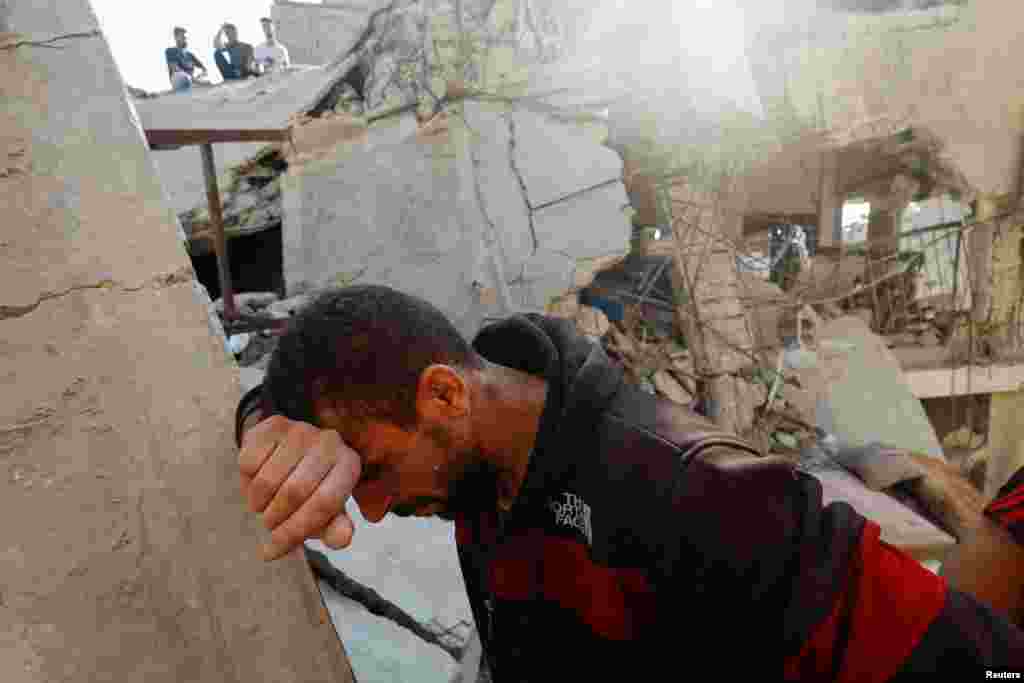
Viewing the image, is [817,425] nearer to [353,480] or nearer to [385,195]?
[385,195]

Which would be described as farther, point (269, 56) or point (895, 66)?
point (269, 56)

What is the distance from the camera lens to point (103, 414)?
90cm

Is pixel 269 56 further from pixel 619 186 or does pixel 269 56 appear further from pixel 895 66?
pixel 895 66

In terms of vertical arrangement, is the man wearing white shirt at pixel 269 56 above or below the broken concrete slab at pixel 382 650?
above

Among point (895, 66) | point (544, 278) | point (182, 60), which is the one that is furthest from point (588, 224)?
point (182, 60)

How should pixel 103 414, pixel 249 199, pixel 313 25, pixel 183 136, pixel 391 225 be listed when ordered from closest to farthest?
pixel 103 414 → pixel 183 136 → pixel 391 225 → pixel 249 199 → pixel 313 25

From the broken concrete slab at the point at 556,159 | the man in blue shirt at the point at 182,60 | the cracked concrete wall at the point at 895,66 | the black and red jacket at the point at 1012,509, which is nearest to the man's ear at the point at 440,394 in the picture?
the black and red jacket at the point at 1012,509

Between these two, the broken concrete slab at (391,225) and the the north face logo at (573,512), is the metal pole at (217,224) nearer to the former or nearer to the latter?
the broken concrete slab at (391,225)

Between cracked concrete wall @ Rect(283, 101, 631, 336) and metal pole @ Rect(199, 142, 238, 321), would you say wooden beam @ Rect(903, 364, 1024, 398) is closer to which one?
cracked concrete wall @ Rect(283, 101, 631, 336)

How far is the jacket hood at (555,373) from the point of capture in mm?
1011

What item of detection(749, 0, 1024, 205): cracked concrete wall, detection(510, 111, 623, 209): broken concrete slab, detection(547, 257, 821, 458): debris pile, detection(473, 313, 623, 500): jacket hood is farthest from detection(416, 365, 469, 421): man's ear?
detection(749, 0, 1024, 205): cracked concrete wall

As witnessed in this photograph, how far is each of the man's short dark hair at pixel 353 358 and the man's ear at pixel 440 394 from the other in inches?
0.6

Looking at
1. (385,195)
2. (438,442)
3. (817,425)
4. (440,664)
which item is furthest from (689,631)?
(817,425)

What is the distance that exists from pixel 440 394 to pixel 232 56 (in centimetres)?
970
